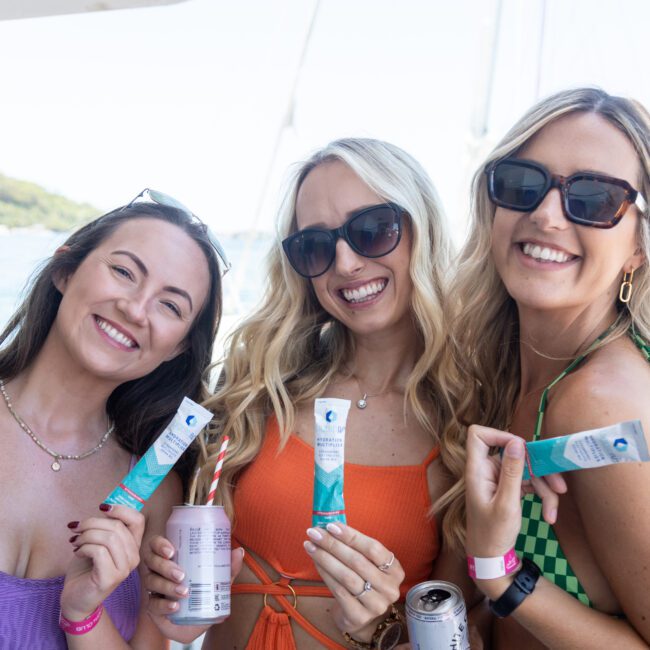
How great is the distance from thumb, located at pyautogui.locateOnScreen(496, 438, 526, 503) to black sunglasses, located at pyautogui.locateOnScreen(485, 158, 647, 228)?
534mm

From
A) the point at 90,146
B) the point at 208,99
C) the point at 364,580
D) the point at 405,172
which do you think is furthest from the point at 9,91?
the point at 364,580

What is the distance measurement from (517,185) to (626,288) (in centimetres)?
36

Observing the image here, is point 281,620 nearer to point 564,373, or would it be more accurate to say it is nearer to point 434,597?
point 434,597

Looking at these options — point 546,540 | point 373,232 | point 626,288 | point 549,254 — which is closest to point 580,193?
point 549,254

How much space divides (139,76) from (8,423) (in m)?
12.1

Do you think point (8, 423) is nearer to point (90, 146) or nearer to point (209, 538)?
point (209, 538)

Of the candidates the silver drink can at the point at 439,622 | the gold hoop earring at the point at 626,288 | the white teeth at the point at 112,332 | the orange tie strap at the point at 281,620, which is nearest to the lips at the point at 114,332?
the white teeth at the point at 112,332

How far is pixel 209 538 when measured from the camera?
1.50 m

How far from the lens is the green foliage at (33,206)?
10449 millimetres

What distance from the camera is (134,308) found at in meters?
1.91

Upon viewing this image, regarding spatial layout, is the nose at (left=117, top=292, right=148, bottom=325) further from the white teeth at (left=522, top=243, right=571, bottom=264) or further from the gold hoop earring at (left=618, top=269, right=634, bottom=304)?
the gold hoop earring at (left=618, top=269, right=634, bottom=304)

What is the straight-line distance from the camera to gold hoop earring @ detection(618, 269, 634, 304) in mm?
1609

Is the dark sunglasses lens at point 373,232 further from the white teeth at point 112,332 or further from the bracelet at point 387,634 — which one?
the bracelet at point 387,634

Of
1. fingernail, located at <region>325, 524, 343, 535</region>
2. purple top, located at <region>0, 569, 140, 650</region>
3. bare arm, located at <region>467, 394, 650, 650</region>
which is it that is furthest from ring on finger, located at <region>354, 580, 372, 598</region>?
purple top, located at <region>0, 569, 140, 650</region>
